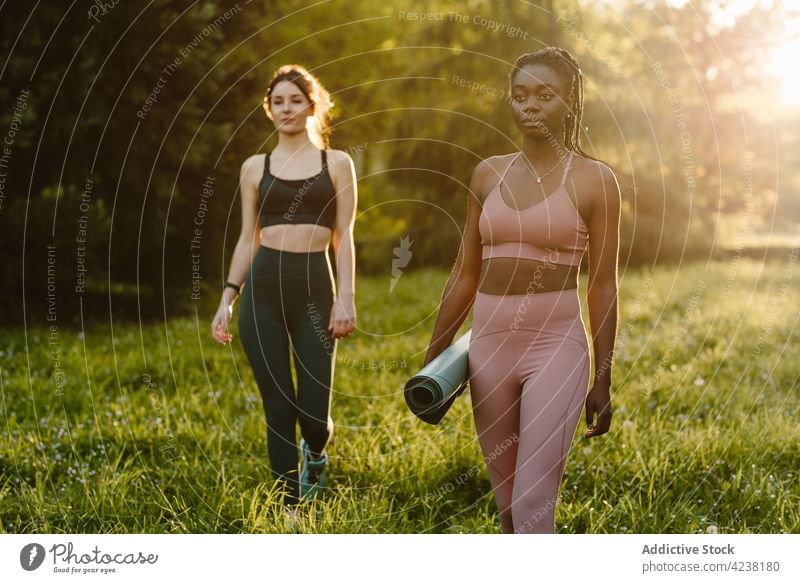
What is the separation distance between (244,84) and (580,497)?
19.7 ft

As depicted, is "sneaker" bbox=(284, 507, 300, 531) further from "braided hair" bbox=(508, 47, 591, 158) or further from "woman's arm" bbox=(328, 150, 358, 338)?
"braided hair" bbox=(508, 47, 591, 158)

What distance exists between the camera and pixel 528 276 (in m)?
2.75

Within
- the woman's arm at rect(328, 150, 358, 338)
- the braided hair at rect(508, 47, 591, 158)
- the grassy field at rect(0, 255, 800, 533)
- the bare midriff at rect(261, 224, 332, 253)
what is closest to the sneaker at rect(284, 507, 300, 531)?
the grassy field at rect(0, 255, 800, 533)

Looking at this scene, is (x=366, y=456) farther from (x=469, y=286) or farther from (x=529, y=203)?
(x=529, y=203)

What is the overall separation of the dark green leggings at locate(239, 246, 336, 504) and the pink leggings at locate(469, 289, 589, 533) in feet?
3.69

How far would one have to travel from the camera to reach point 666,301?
945cm

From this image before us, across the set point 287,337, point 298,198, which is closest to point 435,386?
point 287,337

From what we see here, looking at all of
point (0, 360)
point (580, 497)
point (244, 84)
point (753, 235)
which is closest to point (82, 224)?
point (0, 360)

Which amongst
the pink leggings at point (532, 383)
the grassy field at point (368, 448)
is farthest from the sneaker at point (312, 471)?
the pink leggings at point (532, 383)

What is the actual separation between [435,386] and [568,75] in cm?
114

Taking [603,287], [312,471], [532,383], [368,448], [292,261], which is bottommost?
[368,448]
